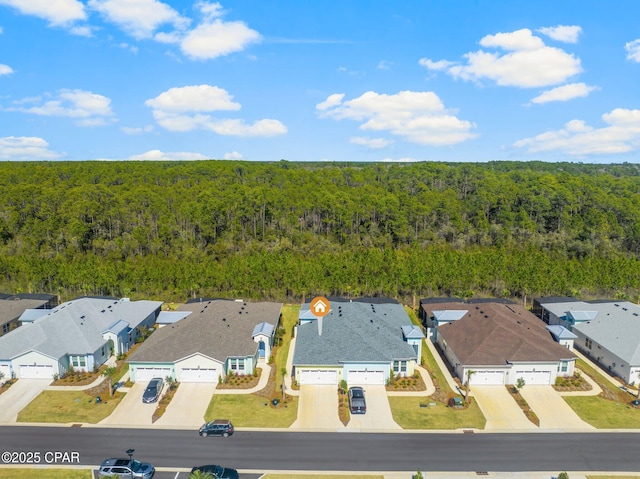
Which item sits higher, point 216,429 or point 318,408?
point 216,429


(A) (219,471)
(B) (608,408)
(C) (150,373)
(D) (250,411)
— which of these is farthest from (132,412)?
(B) (608,408)

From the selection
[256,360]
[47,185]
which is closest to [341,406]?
[256,360]

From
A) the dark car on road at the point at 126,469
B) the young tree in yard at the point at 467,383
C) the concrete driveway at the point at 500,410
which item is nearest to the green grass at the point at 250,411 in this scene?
the dark car on road at the point at 126,469

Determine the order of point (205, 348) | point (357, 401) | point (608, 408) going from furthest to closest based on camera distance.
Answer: point (205, 348)
point (608, 408)
point (357, 401)

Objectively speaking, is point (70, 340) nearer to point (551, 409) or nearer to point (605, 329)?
point (551, 409)

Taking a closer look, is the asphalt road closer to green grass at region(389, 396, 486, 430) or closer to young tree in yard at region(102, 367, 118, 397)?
green grass at region(389, 396, 486, 430)

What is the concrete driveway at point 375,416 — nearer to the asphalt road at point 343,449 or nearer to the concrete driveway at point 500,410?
the asphalt road at point 343,449
